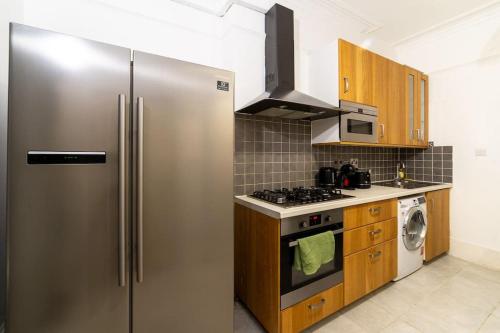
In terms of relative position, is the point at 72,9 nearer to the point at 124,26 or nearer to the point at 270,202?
the point at 124,26

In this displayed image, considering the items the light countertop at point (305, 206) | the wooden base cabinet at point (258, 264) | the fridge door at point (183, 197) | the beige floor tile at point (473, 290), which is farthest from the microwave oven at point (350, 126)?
the beige floor tile at point (473, 290)

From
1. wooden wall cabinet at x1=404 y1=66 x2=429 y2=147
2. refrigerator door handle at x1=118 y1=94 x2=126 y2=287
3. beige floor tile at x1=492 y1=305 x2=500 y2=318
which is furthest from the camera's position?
wooden wall cabinet at x1=404 y1=66 x2=429 y2=147

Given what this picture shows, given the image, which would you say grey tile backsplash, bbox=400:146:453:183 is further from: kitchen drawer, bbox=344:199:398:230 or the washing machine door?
kitchen drawer, bbox=344:199:398:230

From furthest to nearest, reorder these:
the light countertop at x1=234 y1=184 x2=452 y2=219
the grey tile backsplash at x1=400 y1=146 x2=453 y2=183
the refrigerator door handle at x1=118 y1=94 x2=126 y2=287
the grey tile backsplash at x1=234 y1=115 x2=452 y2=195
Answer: the grey tile backsplash at x1=400 y1=146 x2=453 y2=183
the grey tile backsplash at x1=234 y1=115 x2=452 y2=195
the light countertop at x1=234 y1=184 x2=452 y2=219
the refrigerator door handle at x1=118 y1=94 x2=126 y2=287

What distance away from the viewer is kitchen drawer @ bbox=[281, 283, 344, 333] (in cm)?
137

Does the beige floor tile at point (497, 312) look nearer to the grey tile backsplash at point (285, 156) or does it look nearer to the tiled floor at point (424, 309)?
the tiled floor at point (424, 309)

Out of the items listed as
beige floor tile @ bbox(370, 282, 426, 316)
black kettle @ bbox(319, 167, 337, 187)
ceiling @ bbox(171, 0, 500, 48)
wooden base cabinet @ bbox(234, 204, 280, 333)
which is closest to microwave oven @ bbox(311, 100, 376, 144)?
black kettle @ bbox(319, 167, 337, 187)

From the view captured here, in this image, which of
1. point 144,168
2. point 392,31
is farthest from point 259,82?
point 392,31

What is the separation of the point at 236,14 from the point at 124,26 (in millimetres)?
837

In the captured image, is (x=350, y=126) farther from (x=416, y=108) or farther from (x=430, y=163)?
(x=430, y=163)

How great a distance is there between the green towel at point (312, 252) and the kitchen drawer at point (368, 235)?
261mm

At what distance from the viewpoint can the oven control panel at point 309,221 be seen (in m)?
1.35

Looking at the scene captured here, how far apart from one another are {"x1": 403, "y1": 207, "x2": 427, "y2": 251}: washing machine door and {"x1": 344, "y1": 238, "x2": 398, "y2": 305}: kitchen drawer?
0.59 ft

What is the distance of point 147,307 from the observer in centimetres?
103
